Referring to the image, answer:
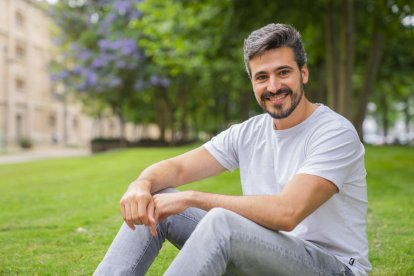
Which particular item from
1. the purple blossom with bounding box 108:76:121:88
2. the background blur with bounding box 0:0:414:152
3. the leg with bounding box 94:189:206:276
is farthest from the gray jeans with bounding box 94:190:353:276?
the purple blossom with bounding box 108:76:121:88

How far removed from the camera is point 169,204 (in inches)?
116

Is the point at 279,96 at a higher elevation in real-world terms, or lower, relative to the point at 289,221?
higher

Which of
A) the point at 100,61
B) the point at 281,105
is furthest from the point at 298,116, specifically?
the point at 100,61

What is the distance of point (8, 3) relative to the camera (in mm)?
43000

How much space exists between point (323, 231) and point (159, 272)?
1.69 meters

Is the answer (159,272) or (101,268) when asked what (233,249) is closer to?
(101,268)

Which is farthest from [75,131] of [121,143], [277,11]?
[277,11]

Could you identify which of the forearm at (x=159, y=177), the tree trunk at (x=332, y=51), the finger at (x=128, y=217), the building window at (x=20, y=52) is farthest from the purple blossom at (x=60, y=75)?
the finger at (x=128, y=217)

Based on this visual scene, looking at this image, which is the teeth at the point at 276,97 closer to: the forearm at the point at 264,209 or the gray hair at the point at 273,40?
the gray hair at the point at 273,40

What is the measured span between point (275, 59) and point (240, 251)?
106 centimetres

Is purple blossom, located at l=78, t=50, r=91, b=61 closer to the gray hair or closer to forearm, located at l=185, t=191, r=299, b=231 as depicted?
the gray hair

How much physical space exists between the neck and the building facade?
38607mm

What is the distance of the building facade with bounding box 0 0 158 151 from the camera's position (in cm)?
4378

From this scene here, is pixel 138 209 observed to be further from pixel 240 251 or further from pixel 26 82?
pixel 26 82
